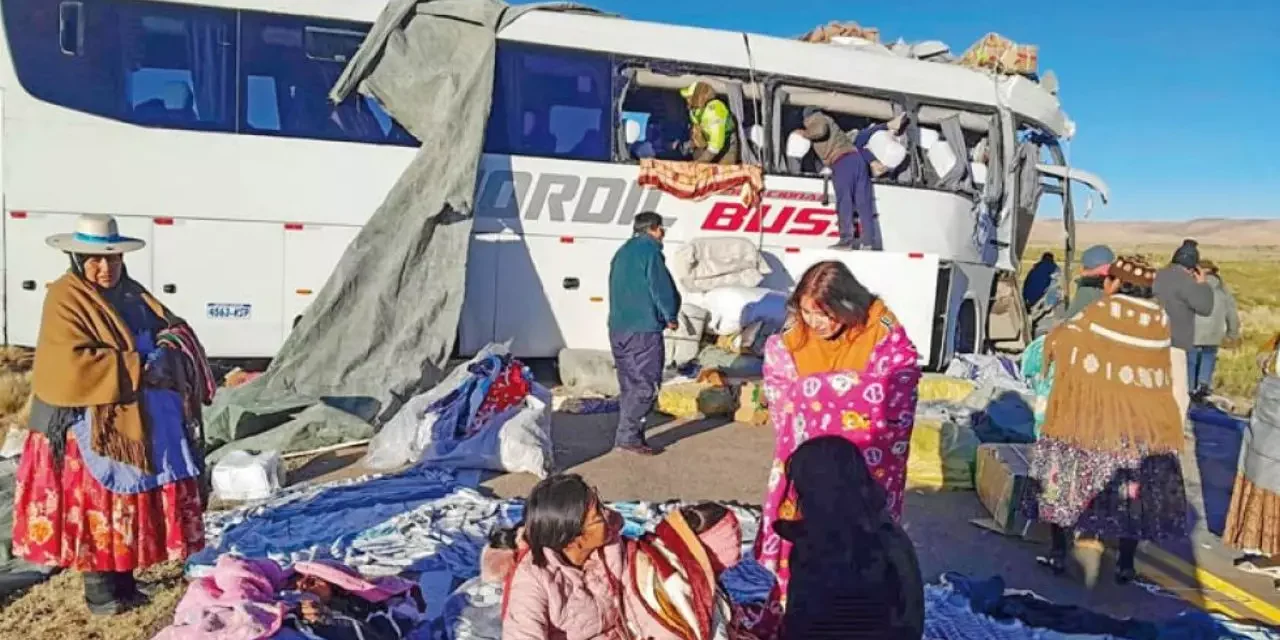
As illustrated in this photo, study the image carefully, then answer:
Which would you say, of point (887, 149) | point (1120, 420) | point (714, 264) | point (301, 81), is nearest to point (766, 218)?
point (714, 264)

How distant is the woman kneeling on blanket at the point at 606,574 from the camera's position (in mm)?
2723

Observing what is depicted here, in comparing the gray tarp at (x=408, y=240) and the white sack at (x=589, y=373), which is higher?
the gray tarp at (x=408, y=240)

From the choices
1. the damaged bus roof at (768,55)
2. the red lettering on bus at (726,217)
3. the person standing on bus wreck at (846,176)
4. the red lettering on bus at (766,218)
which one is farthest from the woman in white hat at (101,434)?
the person standing on bus wreck at (846,176)

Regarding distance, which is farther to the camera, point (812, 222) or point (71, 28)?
point (812, 222)

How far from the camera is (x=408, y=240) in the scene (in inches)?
323

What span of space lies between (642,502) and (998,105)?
737 centimetres

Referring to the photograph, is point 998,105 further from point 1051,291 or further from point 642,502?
point 642,502

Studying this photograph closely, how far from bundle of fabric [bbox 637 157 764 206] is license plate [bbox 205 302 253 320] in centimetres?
374

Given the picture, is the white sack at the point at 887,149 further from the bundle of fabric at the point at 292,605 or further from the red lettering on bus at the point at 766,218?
the bundle of fabric at the point at 292,605

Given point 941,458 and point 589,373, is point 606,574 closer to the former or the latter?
point 941,458

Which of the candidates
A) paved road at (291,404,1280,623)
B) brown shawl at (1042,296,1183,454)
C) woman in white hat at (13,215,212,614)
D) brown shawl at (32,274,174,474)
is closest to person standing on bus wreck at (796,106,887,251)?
paved road at (291,404,1280,623)

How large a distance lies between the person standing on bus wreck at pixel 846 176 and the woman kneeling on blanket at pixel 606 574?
7.49 meters

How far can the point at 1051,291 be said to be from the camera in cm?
1242

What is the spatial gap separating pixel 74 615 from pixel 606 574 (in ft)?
9.00
